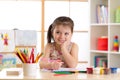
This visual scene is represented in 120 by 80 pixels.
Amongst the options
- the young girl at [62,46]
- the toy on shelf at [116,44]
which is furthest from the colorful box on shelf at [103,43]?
the young girl at [62,46]

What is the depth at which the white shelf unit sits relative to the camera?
399 cm

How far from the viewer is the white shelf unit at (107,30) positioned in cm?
399

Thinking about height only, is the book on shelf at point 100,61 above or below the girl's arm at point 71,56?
below

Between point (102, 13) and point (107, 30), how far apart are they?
0.30 metres

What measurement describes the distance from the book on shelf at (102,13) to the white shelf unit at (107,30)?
0.05 m

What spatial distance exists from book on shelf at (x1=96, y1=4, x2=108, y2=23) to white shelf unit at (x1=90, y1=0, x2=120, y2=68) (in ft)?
0.16

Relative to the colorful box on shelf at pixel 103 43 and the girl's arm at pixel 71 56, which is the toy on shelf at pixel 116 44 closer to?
the colorful box on shelf at pixel 103 43

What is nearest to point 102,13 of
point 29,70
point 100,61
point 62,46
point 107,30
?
point 107,30

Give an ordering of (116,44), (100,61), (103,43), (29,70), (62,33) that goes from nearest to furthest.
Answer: (29,70), (62,33), (116,44), (103,43), (100,61)

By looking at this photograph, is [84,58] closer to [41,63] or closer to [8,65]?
[8,65]

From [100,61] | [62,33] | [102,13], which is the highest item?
[102,13]

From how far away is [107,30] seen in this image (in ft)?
14.2

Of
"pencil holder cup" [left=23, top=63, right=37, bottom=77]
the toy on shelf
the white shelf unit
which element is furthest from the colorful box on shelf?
"pencil holder cup" [left=23, top=63, right=37, bottom=77]

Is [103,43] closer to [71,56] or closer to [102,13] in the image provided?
[102,13]
